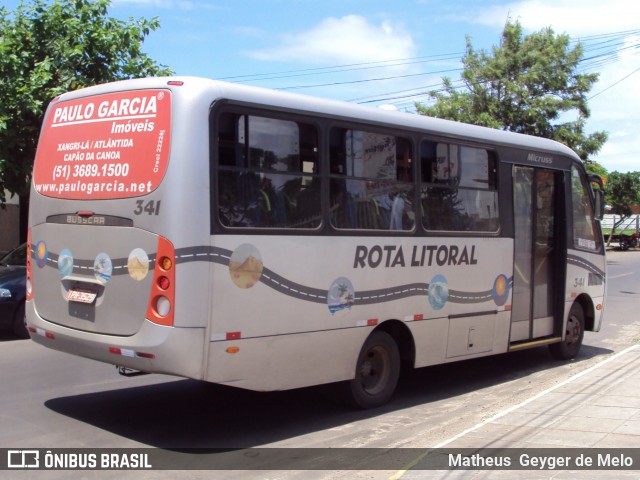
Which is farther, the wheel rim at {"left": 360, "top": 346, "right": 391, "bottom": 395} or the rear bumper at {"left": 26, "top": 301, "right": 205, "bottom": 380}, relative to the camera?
the wheel rim at {"left": 360, "top": 346, "right": 391, "bottom": 395}

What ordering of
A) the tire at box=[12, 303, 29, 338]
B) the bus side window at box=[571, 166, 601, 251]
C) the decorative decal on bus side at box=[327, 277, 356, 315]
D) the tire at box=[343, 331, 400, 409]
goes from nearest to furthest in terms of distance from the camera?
the decorative decal on bus side at box=[327, 277, 356, 315], the tire at box=[343, 331, 400, 409], the bus side window at box=[571, 166, 601, 251], the tire at box=[12, 303, 29, 338]

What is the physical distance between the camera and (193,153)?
5.77 m

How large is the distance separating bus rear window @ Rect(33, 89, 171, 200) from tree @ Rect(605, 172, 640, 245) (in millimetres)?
50620

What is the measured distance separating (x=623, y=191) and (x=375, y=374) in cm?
4963

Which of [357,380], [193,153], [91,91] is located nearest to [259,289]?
[193,153]

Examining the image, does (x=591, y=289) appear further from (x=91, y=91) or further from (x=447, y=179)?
(x=91, y=91)

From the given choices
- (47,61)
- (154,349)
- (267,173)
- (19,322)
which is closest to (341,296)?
(267,173)

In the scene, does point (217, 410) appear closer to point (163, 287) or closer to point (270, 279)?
point (270, 279)

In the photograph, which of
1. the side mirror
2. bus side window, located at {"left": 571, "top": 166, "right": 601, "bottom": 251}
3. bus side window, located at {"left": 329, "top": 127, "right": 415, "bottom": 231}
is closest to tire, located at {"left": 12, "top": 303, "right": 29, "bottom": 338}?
bus side window, located at {"left": 329, "top": 127, "right": 415, "bottom": 231}

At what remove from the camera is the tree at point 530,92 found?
2745 cm

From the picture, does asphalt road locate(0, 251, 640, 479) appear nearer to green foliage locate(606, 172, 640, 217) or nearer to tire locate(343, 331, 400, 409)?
tire locate(343, 331, 400, 409)

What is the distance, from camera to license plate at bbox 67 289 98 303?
6215 mm

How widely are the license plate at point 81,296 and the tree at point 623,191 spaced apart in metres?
51.0

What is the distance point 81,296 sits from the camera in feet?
20.7
